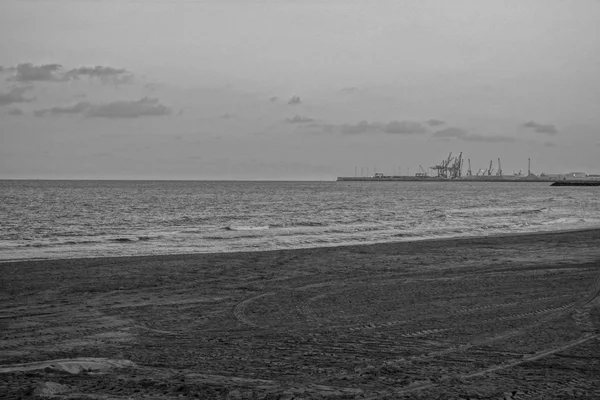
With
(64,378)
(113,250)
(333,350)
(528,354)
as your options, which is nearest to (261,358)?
(333,350)

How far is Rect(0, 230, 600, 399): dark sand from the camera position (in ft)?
20.1

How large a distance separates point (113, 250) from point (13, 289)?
11.0 metres

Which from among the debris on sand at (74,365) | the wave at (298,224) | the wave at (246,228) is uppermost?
the debris on sand at (74,365)

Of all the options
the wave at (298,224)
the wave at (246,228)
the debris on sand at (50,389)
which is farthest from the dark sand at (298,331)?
the wave at (298,224)

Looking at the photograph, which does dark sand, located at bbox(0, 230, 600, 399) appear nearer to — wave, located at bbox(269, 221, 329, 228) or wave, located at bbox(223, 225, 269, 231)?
wave, located at bbox(223, 225, 269, 231)

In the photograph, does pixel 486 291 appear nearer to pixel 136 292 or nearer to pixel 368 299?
pixel 368 299

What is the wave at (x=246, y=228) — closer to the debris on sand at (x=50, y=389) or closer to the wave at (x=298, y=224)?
the wave at (x=298, y=224)

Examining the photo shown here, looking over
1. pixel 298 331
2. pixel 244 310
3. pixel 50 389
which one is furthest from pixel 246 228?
pixel 50 389

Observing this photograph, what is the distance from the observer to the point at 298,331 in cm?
893

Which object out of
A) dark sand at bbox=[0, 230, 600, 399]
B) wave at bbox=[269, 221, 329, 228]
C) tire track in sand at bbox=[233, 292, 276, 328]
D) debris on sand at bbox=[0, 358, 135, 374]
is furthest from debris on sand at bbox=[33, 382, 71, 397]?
wave at bbox=[269, 221, 329, 228]

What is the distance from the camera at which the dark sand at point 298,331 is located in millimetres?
6133

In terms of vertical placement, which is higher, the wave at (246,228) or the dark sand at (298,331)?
the dark sand at (298,331)

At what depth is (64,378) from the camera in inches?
244

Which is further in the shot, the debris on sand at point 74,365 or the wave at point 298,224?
the wave at point 298,224
